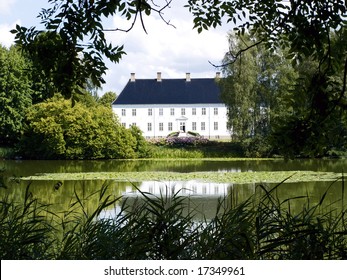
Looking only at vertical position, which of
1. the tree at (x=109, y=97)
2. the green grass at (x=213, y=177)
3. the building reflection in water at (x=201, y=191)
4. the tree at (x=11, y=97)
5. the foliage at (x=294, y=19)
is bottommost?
the building reflection in water at (x=201, y=191)

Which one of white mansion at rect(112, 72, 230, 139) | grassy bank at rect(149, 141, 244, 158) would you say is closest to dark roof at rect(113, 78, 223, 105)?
white mansion at rect(112, 72, 230, 139)

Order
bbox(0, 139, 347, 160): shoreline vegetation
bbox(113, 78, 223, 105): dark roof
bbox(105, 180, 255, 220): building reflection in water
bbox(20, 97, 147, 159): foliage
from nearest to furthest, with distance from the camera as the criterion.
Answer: bbox(105, 180, 255, 220): building reflection in water → bbox(20, 97, 147, 159): foliage → bbox(0, 139, 347, 160): shoreline vegetation → bbox(113, 78, 223, 105): dark roof

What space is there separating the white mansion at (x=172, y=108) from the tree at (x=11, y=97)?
17378mm

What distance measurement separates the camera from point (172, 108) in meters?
45.8

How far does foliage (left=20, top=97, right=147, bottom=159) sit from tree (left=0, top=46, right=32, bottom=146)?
1.97 feet

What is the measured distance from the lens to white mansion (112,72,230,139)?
148 ft

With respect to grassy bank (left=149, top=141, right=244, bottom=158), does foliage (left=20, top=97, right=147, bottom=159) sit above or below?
above

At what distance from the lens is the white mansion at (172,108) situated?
1779 inches

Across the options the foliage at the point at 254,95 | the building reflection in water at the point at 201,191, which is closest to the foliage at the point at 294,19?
the building reflection in water at the point at 201,191

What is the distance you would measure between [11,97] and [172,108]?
65.5 ft

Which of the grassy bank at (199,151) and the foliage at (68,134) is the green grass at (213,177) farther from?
the grassy bank at (199,151)

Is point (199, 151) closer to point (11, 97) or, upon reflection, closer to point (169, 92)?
point (11, 97)

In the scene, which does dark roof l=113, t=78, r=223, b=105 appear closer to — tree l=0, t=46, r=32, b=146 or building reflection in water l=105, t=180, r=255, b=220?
tree l=0, t=46, r=32, b=146

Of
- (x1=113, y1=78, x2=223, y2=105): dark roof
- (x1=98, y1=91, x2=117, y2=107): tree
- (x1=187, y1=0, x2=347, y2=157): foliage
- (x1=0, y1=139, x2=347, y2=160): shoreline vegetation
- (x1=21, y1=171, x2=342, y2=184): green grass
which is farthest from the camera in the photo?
(x1=98, y1=91, x2=117, y2=107): tree
